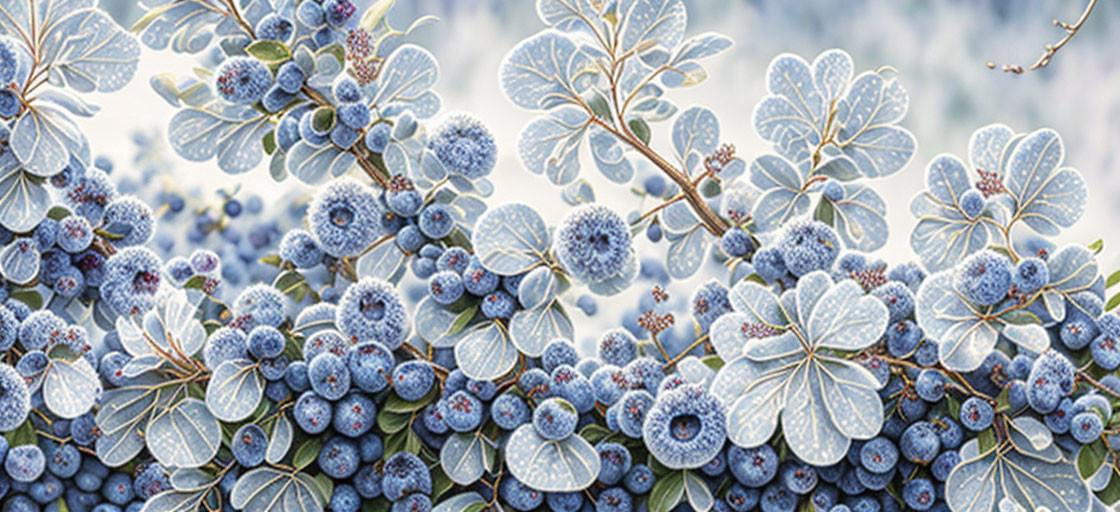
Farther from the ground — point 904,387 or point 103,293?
point 904,387

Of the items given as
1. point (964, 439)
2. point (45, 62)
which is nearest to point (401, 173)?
point (45, 62)

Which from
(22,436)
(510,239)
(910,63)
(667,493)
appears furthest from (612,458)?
(910,63)

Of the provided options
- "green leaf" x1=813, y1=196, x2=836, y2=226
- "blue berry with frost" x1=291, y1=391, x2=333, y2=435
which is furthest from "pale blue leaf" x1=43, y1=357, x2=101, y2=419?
"green leaf" x1=813, y1=196, x2=836, y2=226

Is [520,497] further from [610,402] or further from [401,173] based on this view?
[401,173]

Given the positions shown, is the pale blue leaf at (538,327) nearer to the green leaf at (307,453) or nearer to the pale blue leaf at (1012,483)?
the green leaf at (307,453)

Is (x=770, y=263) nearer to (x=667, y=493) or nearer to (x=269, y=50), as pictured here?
(x=667, y=493)

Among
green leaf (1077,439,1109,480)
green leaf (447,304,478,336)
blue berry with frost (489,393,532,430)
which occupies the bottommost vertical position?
blue berry with frost (489,393,532,430)

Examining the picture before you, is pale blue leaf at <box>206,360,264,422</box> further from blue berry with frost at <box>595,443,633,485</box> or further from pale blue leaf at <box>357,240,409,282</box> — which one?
blue berry with frost at <box>595,443,633,485</box>
